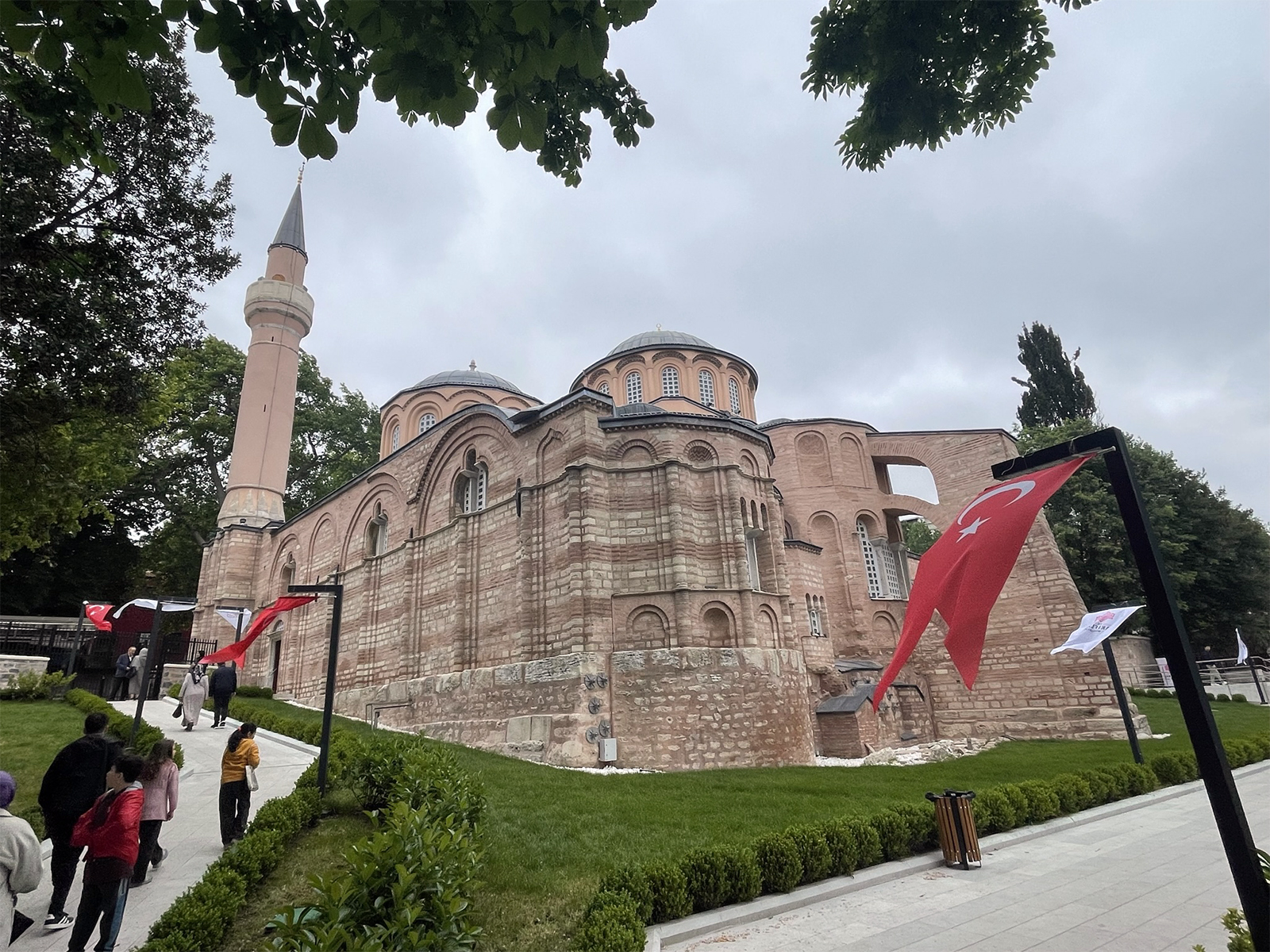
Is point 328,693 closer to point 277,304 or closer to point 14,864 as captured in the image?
point 14,864

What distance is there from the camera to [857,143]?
566 centimetres

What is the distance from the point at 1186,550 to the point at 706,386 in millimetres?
20166

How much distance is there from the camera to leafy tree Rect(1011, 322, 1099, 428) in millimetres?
33844

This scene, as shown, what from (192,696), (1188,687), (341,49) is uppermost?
(341,49)

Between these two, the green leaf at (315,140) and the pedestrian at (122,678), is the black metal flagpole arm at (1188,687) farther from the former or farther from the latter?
the pedestrian at (122,678)

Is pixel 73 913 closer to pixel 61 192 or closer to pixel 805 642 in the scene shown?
pixel 61 192

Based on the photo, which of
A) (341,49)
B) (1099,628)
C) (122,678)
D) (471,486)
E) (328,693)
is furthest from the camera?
(122,678)

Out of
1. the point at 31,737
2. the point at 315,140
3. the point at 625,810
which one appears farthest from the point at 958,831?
the point at 31,737

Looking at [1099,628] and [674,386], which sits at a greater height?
[674,386]

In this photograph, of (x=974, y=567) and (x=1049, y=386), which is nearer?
(x=974, y=567)

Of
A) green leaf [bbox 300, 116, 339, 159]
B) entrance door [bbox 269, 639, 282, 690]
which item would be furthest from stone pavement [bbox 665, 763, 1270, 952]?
Answer: entrance door [bbox 269, 639, 282, 690]

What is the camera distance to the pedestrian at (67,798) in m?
5.18

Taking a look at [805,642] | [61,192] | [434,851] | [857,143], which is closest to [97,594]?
[61,192]

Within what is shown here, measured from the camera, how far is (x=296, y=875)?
586cm
